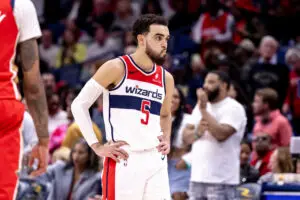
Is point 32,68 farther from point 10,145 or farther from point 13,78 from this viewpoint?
point 10,145

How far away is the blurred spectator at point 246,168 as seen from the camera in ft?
30.7

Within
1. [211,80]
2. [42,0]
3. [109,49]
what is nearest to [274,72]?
[211,80]

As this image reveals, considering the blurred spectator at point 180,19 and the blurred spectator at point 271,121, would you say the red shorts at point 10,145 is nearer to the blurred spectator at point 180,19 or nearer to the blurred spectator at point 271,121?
the blurred spectator at point 271,121

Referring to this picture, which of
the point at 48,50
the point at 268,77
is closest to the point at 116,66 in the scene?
the point at 268,77

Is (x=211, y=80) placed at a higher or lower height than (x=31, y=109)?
higher

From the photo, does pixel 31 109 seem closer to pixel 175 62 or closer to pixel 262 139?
pixel 262 139

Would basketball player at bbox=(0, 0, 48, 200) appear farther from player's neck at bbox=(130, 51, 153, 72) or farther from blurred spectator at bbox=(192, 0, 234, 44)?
blurred spectator at bbox=(192, 0, 234, 44)

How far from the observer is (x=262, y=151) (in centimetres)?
986

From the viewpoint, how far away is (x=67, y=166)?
9.72m

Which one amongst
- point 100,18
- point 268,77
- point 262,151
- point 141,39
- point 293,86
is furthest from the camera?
point 100,18

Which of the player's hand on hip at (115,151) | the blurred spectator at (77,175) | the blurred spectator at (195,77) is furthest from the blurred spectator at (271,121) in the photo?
the player's hand on hip at (115,151)

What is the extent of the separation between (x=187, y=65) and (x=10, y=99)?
367 inches

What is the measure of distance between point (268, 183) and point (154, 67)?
1.95 m

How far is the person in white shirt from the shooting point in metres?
8.89
